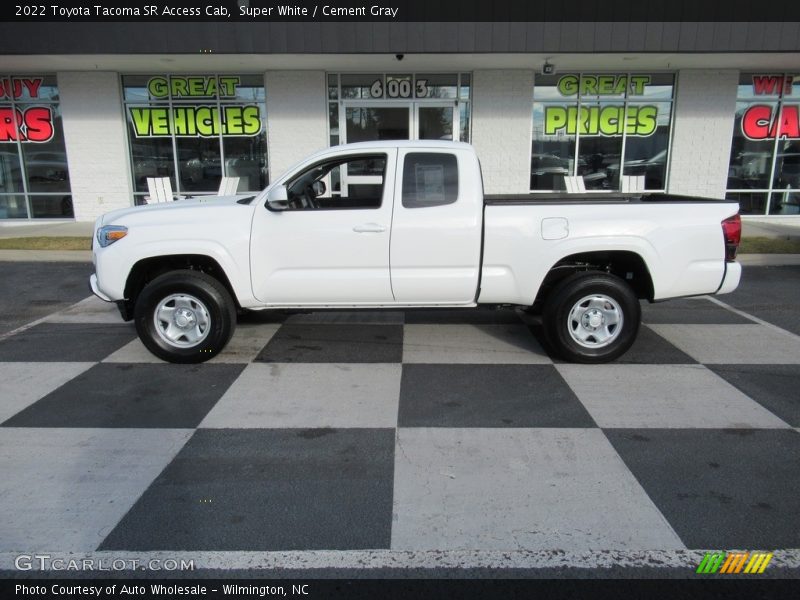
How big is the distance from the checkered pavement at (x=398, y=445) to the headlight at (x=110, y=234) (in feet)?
3.66

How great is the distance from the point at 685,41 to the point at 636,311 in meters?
8.68

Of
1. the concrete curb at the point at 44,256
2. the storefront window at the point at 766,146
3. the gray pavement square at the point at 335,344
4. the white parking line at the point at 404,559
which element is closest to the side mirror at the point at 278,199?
the gray pavement square at the point at 335,344

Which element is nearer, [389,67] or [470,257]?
[470,257]

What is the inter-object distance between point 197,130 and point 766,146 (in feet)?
44.5

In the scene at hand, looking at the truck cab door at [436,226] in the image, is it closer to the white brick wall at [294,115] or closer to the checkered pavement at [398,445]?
the checkered pavement at [398,445]

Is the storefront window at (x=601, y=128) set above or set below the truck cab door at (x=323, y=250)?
above

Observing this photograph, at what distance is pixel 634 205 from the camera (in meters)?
5.51

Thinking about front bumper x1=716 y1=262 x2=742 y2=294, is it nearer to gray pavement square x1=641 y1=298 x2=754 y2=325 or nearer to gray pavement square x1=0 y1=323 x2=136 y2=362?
gray pavement square x1=641 y1=298 x2=754 y2=325

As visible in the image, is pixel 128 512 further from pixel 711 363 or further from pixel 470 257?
pixel 711 363

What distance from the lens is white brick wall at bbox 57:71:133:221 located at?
14.5 m

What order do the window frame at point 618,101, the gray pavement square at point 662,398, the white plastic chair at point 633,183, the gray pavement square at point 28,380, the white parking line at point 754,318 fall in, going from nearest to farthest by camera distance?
the gray pavement square at point 662,398 < the gray pavement square at point 28,380 < the white parking line at point 754,318 < the white plastic chair at point 633,183 < the window frame at point 618,101

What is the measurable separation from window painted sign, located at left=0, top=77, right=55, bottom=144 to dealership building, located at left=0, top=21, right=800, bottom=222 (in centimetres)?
3

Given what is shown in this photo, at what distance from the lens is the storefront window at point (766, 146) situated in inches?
572
